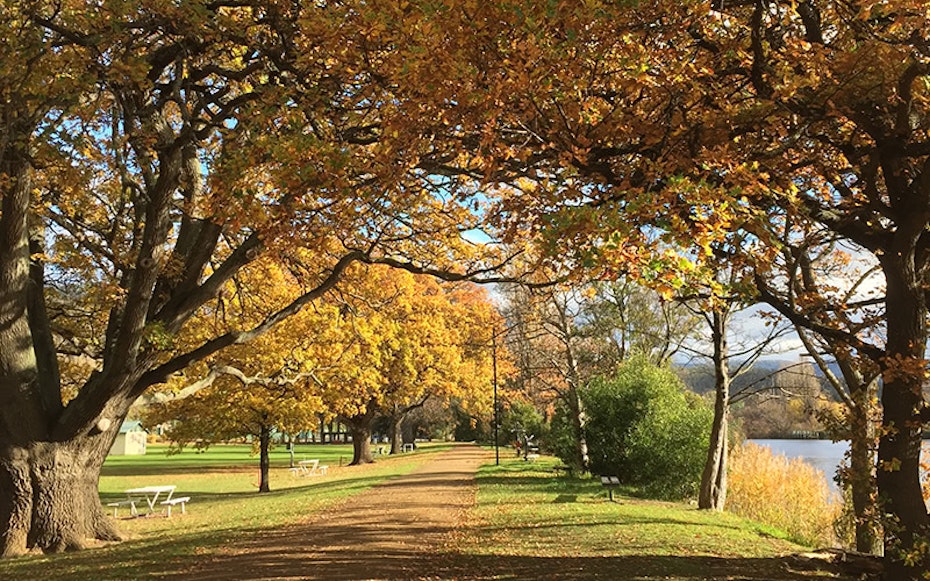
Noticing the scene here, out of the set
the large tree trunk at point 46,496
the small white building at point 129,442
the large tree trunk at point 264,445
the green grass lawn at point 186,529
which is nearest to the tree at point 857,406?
the green grass lawn at point 186,529

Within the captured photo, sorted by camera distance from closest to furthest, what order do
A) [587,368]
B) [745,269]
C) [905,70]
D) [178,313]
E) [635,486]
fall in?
[905,70] < [745,269] < [178,313] < [635,486] < [587,368]

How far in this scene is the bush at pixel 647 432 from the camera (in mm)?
19000

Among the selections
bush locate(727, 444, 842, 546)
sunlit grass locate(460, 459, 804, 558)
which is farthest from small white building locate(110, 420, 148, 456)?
bush locate(727, 444, 842, 546)

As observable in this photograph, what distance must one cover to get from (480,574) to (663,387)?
13.1 m

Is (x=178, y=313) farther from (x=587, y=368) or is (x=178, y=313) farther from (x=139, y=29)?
(x=587, y=368)

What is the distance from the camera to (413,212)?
36.2 feet

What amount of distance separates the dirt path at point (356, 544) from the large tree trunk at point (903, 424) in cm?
500

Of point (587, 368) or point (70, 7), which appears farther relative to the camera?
point (587, 368)

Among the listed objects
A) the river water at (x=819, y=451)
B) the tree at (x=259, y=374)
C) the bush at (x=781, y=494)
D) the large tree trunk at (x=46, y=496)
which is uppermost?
the tree at (x=259, y=374)

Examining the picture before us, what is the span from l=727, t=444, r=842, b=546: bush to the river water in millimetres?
649

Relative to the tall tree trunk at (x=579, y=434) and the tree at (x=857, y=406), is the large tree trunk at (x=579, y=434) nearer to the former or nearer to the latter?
the tall tree trunk at (x=579, y=434)

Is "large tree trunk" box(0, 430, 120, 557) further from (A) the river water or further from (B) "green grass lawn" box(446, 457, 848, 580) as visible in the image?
(A) the river water

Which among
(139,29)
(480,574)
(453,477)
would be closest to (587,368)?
(453,477)

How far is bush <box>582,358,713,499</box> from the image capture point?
19.0 meters
